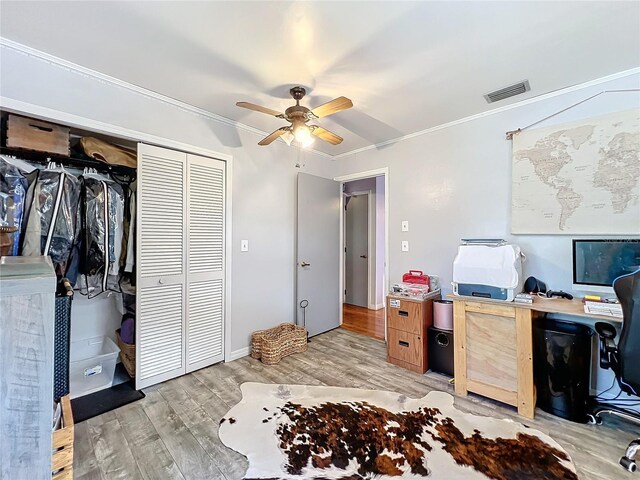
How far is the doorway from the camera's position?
16.6 ft


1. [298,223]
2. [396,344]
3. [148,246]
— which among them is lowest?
[396,344]

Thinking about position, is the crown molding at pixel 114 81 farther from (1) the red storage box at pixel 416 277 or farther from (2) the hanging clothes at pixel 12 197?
(1) the red storage box at pixel 416 277

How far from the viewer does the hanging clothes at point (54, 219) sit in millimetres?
1992

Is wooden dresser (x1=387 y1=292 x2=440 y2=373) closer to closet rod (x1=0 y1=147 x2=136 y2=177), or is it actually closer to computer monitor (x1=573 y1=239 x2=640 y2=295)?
computer monitor (x1=573 y1=239 x2=640 y2=295)

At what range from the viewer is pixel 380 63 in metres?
1.94

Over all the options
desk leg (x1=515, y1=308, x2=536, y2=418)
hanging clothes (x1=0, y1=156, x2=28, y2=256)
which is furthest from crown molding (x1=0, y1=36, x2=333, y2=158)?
desk leg (x1=515, y1=308, x2=536, y2=418)

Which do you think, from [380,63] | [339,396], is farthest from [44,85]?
[339,396]

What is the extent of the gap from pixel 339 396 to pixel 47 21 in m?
3.09

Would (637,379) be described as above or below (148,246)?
below

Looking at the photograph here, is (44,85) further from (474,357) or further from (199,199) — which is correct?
(474,357)

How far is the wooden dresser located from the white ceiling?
1.90 metres

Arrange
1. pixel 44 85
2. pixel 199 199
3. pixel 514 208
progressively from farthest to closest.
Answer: pixel 199 199 < pixel 514 208 < pixel 44 85

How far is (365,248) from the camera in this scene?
520cm

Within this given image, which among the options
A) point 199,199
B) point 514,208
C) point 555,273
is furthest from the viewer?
point 199,199
